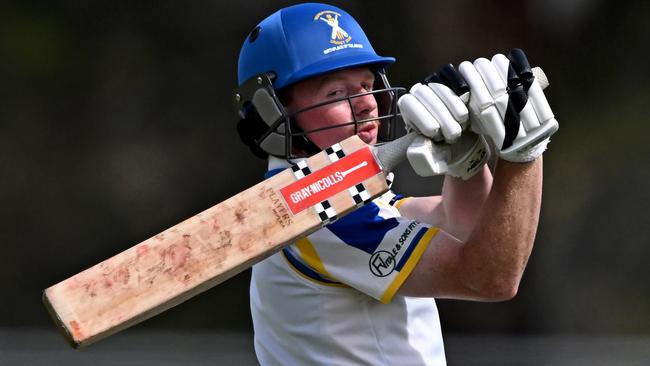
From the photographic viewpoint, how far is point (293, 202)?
2080 mm

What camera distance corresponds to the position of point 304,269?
8.00 feet

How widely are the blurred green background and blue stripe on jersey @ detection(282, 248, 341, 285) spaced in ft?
8.23

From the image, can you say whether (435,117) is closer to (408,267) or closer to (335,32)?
(408,267)

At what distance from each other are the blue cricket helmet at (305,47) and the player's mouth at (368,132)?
158 millimetres

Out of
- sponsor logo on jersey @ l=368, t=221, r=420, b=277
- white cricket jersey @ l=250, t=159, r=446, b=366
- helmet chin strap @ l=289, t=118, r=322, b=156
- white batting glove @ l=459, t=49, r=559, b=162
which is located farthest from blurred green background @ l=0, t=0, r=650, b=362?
white batting glove @ l=459, t=49, r=559, b=162

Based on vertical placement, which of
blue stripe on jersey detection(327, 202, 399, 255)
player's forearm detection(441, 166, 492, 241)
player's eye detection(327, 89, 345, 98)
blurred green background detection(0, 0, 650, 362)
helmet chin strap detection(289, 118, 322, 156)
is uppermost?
player's eye detection(327, 89, 345, 98)

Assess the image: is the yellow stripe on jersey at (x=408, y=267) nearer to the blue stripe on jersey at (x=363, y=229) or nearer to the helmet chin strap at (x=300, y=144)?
the blue stripe on jersey at (x=363, y=229)

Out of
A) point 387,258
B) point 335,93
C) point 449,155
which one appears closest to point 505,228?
point 449,155

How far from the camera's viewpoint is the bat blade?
2006 millimetres

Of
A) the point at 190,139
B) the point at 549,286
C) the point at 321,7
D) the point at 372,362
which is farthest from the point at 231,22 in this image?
the point at 372,362

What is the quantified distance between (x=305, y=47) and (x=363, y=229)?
20.8 inches

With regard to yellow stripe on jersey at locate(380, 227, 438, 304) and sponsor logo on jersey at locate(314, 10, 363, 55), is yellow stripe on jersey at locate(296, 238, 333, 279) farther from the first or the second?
sponsor logo on jersey at locate(314, 10, 363, 55)

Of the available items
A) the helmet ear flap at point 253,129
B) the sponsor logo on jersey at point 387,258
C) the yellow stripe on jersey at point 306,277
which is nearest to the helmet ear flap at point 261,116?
the helmet ear flap at point 253,129

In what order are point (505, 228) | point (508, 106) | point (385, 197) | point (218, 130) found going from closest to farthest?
point (508, 106), point (505, 228), point (385, 197), point (218, 130)
